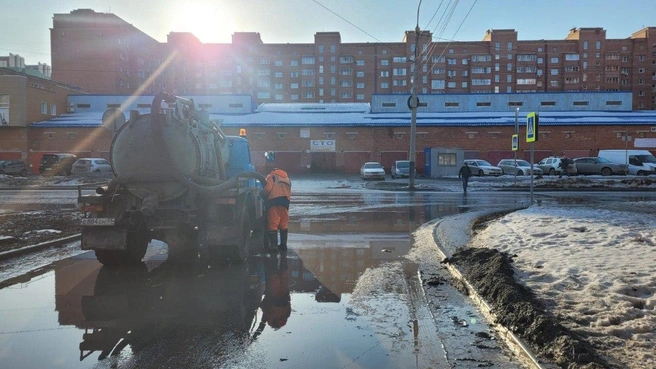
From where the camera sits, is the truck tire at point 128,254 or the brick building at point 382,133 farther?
the brick building at point 382,133

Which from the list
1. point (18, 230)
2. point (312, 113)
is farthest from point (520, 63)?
point (18, 230)

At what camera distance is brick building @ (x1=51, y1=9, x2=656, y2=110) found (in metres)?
107

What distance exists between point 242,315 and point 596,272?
459 cm

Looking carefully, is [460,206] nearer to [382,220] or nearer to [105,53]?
[382,220]

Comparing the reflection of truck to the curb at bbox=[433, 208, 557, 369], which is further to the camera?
the reflection of truck

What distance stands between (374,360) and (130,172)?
204 inches

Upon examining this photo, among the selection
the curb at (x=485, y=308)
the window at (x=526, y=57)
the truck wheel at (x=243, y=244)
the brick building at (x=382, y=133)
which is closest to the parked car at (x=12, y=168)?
the brick building at (x=382, y=133)

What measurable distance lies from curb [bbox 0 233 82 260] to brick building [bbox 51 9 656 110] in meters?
97.8

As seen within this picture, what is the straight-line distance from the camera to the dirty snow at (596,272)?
4.56m

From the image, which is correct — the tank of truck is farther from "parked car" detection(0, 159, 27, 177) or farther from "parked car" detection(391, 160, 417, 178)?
"parked car" detection(0, 159, 27, 177)

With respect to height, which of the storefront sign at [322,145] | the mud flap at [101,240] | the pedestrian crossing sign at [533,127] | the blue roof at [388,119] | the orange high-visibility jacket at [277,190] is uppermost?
the blue roof at [388,119]

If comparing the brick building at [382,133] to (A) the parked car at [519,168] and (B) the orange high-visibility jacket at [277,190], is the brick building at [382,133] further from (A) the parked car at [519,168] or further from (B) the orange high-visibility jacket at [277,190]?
(B) the orange high-visibility jacket at [277,190]

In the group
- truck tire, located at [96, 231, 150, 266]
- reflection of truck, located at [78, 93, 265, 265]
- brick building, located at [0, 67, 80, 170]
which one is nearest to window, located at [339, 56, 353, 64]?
brick building, located at [0, 67, 80, 170]

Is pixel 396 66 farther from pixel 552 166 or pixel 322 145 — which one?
pixel 552 166
